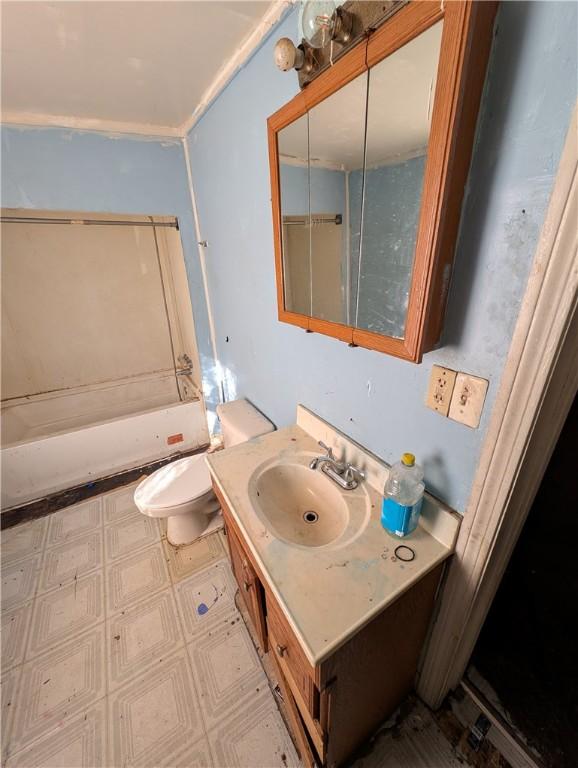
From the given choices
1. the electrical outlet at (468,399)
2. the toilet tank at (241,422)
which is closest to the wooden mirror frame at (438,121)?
the electrical outlet at (468,399)

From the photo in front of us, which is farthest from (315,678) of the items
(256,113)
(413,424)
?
(256,113)

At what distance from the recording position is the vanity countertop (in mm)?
637

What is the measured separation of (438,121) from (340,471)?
88 cm

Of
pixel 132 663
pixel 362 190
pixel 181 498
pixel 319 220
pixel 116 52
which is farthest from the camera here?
pixel 181 498

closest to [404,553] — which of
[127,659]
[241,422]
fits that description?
[241,422]

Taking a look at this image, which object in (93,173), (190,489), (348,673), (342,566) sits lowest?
(190,489)

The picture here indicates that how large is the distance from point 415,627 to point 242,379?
Answer: 1.41 m

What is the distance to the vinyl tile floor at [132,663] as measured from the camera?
100 centimetres

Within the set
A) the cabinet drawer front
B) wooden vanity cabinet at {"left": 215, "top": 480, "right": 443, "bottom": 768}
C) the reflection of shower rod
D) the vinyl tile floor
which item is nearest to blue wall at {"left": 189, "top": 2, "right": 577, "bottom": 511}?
the reflection of shower rod

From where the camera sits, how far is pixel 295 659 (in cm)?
75

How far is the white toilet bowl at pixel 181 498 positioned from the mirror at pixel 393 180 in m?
1.28

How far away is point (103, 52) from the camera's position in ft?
3.48

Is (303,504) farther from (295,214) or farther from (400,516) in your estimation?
(295,214)

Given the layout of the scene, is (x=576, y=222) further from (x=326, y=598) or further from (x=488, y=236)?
(x=326, y=598)
